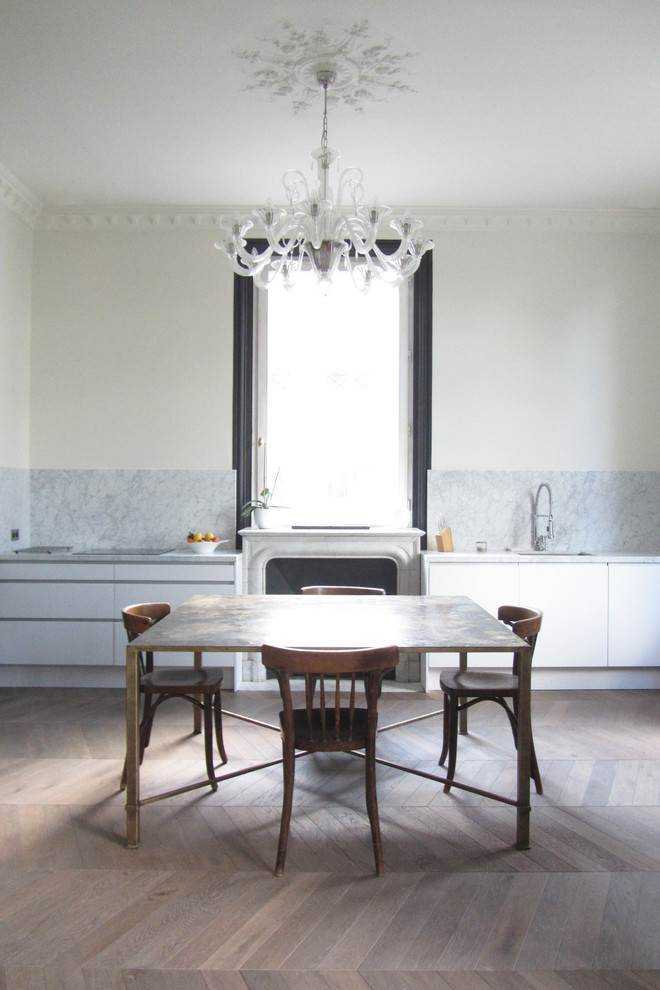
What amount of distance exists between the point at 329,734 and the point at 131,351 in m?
3.80

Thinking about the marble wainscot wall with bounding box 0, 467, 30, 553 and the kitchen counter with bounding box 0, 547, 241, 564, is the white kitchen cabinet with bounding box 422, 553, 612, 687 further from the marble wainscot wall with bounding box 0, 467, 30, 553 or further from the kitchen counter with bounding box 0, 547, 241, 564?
the marble wainscot wall with bounding box 0, 467, 30, 553

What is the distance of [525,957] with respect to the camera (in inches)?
90.0

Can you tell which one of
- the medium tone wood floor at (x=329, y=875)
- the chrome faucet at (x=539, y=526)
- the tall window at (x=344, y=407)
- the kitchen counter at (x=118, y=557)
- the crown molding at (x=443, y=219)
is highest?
the crown molding at (x=443, y=219)

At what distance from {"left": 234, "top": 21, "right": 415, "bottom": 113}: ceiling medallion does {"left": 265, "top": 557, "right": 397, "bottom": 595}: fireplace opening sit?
2.99 meters

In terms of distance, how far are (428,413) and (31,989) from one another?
444 centimetres

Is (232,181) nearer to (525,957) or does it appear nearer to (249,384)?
(249,384)

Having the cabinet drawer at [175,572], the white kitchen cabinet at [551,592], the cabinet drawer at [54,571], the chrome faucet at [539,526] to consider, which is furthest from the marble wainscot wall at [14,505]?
the chrome faucet at [539,526]

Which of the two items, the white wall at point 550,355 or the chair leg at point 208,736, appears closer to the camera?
the chair leg at point 208,736

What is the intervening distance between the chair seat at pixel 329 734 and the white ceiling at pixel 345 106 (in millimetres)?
3051

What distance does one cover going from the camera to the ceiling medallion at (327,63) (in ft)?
11.7

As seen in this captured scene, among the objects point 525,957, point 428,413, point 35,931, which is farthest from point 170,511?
point 525,957

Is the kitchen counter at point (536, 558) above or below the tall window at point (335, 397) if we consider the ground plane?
below

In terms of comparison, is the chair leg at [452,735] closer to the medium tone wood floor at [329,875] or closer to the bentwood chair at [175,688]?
the medium tone wood floor at [329,875]

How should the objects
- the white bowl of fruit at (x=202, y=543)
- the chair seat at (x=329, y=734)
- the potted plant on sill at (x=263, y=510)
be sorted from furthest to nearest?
the potted plant on sill at (x=263, y=510) < the white bowl of fruit at (x=202, y=543) < the chair seat at (x=329, y=734)
